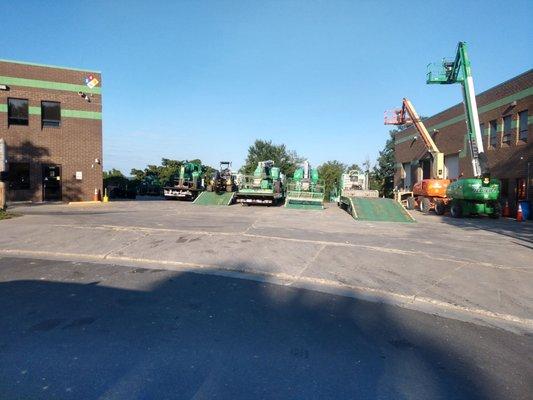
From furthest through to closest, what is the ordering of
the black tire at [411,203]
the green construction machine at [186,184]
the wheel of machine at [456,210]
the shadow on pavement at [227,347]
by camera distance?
the green construction machine at [186,184] → the black tire at [411,203] → the wheel of machine at [456,210] → the shadow on pavement at [227,347]

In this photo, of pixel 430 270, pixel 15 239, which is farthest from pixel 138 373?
pixel 15 239

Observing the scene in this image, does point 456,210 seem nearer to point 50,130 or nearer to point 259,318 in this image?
point 259,318

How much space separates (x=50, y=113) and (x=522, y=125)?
28.4 metres

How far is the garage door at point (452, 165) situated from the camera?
110 ft

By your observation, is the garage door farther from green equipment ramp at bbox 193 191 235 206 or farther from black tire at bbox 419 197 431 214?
green equipment ramp at bbox 193 191 235 206

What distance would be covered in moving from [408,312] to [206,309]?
2874 millimetres

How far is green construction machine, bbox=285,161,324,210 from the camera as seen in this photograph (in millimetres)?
25547

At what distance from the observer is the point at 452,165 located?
113ft

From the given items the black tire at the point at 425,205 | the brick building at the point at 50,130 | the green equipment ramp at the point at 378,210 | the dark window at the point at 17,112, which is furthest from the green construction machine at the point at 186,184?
the black tire at the point at 425,205

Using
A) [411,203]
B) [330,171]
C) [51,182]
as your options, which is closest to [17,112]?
[51,182]

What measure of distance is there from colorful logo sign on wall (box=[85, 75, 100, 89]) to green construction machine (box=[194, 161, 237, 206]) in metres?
9.75

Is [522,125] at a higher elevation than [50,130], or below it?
higher

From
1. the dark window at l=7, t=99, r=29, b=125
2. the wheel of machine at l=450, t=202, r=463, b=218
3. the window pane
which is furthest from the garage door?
the dark window at l=7, t=99, r=29, b=125

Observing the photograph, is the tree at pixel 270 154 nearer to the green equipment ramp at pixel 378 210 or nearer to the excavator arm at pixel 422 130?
the excavator arm at pixel 422 130
